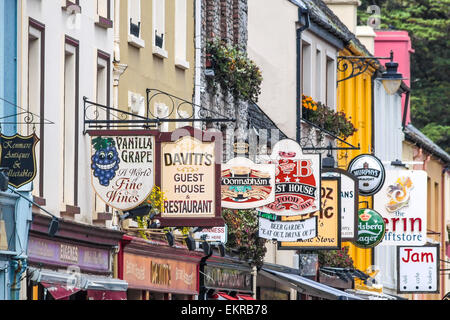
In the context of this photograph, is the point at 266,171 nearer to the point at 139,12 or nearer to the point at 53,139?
the point at 139,12

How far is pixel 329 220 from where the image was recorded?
27547 millimetres

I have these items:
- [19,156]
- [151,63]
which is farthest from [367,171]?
[19,156]

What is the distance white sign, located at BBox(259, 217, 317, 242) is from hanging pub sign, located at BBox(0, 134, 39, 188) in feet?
34.5

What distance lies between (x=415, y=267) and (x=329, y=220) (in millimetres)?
12105

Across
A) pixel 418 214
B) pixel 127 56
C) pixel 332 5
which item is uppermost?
pixel 332 5

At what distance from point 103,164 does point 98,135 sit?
0.36 m

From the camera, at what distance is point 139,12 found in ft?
75.9

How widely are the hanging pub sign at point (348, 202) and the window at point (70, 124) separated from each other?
350 inches

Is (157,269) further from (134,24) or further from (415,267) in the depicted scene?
(415,267)

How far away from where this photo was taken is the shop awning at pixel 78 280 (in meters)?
17.0

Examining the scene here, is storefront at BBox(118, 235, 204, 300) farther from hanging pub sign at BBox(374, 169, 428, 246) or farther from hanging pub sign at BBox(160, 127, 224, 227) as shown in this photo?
hanging pub sign at BBox(374, 169, 428, 246)
